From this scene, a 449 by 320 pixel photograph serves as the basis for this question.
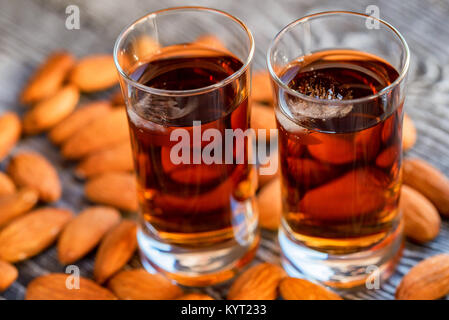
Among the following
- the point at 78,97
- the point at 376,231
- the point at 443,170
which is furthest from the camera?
the point at 78,97

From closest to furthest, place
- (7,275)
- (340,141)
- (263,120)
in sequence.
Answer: (340,141) < (7,275) < (263,120)

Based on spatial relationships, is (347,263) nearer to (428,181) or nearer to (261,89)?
(428,181)

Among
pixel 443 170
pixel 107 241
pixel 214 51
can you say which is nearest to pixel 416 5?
pixel 443 170

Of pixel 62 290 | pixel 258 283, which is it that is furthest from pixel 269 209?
pixel 62 290

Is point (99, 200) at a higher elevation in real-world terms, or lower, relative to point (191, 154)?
lower

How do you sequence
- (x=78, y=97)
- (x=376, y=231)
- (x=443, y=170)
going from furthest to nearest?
(x=78, y=97) → (x=443, y=170) → (x=376, y=231)

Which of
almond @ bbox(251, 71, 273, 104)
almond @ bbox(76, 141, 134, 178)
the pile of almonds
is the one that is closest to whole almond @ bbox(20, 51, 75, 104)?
the pile of almonds

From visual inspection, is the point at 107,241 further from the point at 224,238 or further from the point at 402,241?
the point at 402,241

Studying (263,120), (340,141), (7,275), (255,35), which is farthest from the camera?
(255,35)
